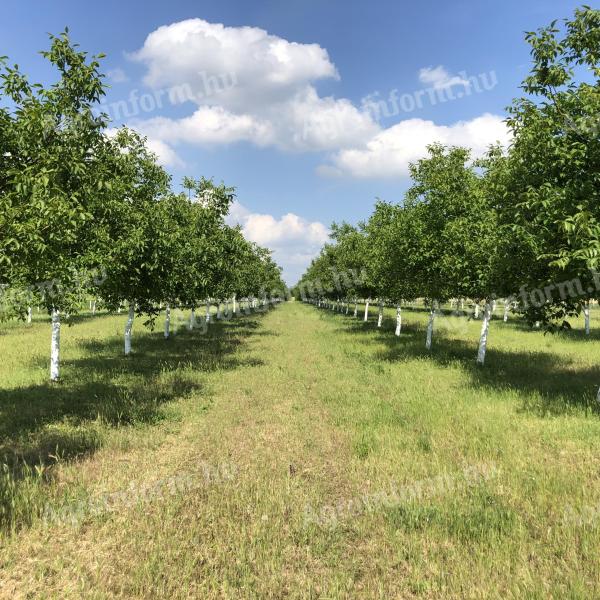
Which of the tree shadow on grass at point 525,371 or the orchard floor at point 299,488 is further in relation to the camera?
the tree shadow on grass at point 525,371

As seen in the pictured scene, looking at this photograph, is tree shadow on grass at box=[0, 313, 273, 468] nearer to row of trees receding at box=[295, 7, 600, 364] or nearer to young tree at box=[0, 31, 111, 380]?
young tree at box=[0, 31, 111, 380]

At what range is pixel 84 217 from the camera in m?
7.18

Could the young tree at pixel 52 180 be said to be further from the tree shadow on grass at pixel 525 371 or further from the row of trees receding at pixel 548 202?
the tree shadow on grass at pixel 525 371

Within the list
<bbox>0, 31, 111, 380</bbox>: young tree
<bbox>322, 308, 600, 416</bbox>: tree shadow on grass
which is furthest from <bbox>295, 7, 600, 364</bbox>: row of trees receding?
<bbox>0, 31, 111, 380</bbox>: young tree

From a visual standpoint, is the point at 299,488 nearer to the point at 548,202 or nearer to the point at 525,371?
the point at 548,202

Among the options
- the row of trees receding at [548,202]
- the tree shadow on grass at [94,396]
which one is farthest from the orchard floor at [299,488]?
the row of trees receding at [548,202]

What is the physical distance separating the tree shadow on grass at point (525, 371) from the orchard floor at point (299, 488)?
0.18 m

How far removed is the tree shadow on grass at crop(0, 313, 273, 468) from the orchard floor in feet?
0.30

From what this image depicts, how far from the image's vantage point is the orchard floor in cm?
525

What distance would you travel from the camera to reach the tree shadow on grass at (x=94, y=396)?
31.3 feet

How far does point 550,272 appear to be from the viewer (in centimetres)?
1172

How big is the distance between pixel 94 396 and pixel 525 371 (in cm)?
1718

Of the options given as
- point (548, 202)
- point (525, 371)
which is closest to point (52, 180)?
point (548, 202)

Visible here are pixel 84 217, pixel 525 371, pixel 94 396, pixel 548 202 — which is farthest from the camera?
pixel 525 371
